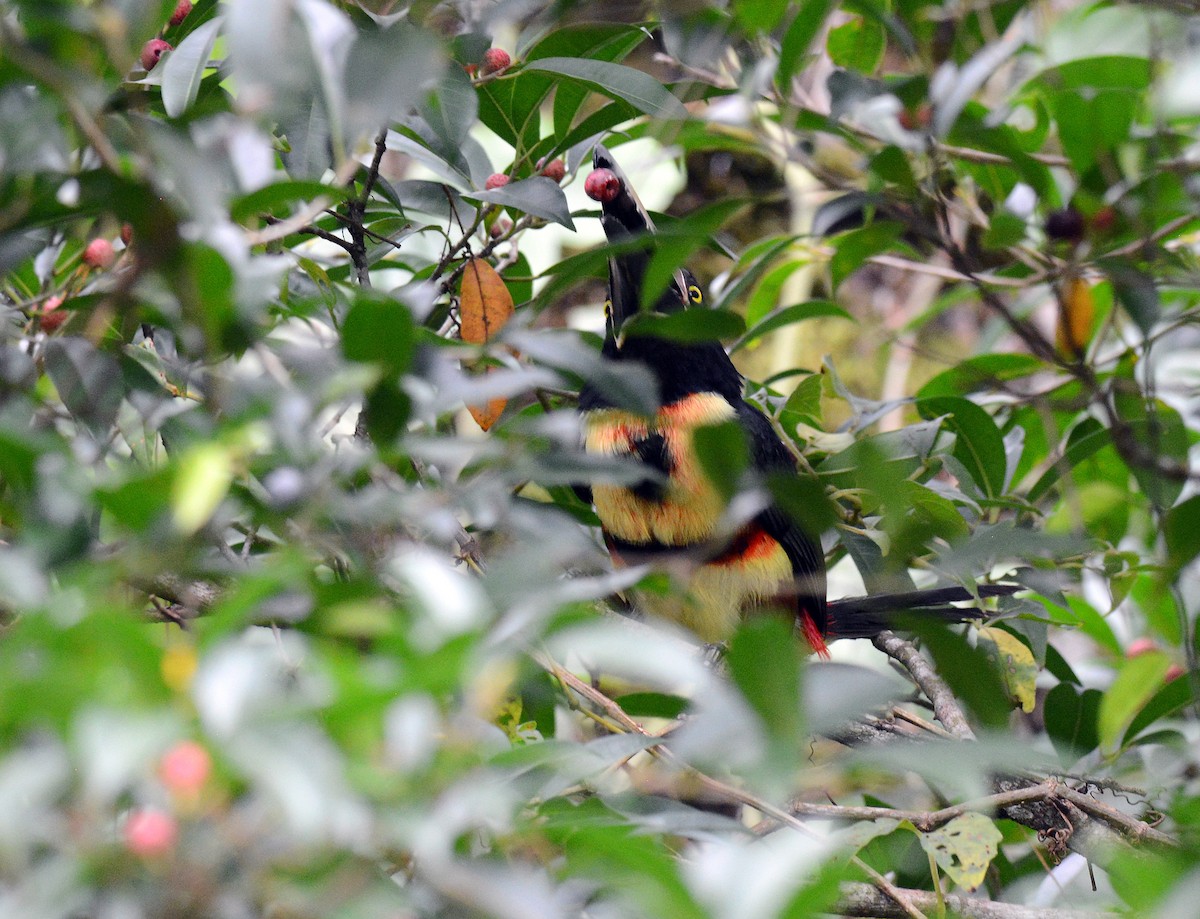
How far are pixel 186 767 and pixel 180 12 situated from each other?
1.39 metres

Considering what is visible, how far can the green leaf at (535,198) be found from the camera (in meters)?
1.57

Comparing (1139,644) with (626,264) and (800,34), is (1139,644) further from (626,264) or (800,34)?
(800,34)

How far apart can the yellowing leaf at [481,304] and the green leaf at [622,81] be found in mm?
325

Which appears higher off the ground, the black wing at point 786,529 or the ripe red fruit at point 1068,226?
the ripe red fruit at point 1068,226

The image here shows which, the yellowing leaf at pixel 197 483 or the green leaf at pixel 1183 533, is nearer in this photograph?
the yellowing leaf at pixel 197 483

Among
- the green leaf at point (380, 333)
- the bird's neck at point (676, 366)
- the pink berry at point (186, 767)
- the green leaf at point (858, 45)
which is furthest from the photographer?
the bird's neck at point (676, 366)

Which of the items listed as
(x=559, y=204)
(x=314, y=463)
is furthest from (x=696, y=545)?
(x=314, y=463)

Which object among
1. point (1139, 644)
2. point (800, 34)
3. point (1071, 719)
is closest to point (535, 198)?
point (800, 34)

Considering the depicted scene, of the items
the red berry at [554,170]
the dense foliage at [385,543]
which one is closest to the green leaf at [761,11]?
the dense foliage at [385,543]

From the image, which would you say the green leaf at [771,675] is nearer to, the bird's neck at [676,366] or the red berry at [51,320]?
the red berry at [51,320]

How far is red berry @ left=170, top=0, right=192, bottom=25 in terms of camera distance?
167cm

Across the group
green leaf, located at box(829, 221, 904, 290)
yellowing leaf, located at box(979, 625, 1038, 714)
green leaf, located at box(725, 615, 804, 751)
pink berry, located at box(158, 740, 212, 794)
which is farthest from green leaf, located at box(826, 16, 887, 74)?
pink berry, located at box(158, 740, 212, 794)

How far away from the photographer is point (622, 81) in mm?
1496

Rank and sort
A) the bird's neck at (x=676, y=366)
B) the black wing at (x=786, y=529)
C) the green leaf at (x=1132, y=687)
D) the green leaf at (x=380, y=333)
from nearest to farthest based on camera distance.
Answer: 1. the green leaf at (x=380, y=333)
2. the green leaf at (x=1132, y=687)
3. the black wing at (x=786, y=529)
4. the bird's neck at (x=676, y=366)
